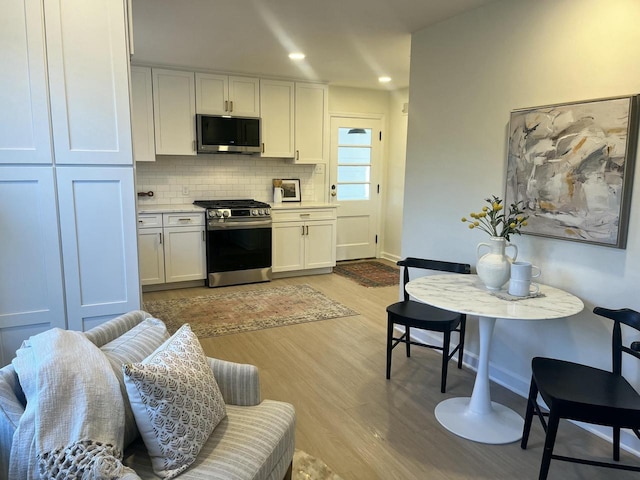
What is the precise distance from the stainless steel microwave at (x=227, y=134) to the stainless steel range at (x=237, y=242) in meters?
0.65

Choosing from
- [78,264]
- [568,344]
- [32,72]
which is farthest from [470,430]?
[32,72]

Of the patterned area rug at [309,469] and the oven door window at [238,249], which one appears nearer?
the patterned area rug at [309,469]

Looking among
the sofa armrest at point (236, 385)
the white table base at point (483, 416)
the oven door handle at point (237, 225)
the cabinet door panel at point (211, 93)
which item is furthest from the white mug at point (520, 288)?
the cabinet door panel at point (211, 93)

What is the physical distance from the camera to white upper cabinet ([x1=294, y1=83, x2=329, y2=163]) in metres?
5.63

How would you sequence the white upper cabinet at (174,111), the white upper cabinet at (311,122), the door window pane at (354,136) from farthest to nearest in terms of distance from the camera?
the door window pane at (354,136) → the white upper cabinet at (311,122) → the white upper cabinet at (174,111)

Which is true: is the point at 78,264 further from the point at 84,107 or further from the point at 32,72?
the point at 32,72

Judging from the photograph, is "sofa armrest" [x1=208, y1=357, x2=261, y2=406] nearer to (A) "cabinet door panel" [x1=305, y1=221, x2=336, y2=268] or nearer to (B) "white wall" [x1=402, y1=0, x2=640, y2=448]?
(B) "white wall" [x1=402, y1=0, x2=640, y2=448]

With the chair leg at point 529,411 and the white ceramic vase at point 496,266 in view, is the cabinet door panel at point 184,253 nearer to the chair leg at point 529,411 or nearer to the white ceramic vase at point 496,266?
the white ceramic vase at point 496,266

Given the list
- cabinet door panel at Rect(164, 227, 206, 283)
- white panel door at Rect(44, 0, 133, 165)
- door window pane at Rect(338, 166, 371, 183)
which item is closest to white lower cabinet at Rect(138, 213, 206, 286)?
cabinet door panel at Rect(164, 227, 206, 283)

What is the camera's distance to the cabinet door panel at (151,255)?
4.76 meters

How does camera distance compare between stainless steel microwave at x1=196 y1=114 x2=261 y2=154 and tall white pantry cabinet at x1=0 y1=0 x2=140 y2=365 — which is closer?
tall white pantry cabinet at x1=0 y1=0 x2=140 y2=365

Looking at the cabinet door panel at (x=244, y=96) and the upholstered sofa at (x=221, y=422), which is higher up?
the cabinet door panel at (x=244, y=96)

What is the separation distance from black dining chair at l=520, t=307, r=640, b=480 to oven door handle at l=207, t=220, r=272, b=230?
359 centimetres

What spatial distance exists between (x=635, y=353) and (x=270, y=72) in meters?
4.48
